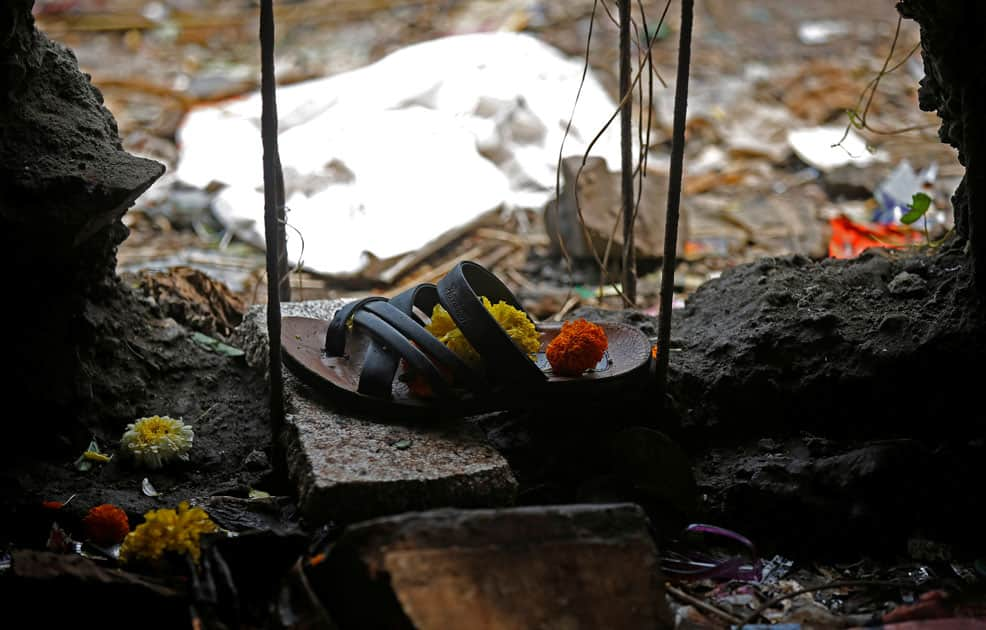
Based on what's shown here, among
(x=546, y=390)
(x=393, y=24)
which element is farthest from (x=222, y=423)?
(x=393, y=24)

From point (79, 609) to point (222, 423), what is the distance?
93 cm

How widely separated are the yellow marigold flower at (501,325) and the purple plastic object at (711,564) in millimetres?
640

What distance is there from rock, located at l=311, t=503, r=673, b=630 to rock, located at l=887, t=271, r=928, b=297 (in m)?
1.22

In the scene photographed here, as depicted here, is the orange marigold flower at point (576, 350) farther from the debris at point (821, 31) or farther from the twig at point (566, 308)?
the debris at point (821, 31)

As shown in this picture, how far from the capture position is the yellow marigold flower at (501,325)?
2537 mm

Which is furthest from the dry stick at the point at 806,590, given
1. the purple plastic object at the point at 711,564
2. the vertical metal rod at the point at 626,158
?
the vertical metal rod at the point at 626,158

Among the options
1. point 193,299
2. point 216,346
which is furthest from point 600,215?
point 216,346

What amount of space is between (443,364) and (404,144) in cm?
359

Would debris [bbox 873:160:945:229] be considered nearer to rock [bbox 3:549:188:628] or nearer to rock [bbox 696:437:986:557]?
rock [bbox 696:437:986:557]

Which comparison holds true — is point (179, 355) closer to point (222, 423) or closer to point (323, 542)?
point (222, 423)

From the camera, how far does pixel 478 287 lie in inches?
109

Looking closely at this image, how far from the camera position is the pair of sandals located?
244 cm

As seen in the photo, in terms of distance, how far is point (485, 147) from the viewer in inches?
238

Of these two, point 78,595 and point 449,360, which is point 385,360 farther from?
point 78,595
